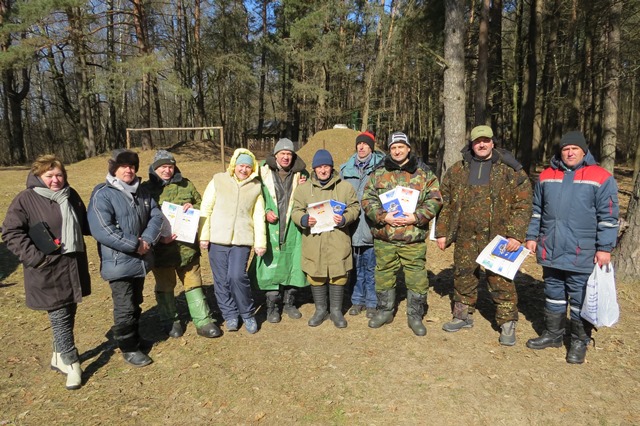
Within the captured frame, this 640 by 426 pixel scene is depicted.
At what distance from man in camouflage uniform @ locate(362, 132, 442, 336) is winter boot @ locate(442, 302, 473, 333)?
301mm

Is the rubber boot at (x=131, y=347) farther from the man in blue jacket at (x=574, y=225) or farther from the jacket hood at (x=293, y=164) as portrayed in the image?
the man in blue jacket at (x=574, y=225)

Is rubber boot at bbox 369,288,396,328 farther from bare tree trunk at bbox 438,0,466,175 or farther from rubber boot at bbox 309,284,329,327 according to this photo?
bare tree trunk at bbox 438,0,466,175

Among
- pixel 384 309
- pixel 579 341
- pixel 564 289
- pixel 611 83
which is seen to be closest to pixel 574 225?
pixel 564 289

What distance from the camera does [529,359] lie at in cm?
384

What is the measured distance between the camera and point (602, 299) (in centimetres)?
354

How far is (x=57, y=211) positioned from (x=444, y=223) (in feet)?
11.4

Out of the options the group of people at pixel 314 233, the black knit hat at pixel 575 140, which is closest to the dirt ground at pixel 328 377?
the group of people at pixel 314 233

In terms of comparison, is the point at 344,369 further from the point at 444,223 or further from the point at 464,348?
the point at 444,223

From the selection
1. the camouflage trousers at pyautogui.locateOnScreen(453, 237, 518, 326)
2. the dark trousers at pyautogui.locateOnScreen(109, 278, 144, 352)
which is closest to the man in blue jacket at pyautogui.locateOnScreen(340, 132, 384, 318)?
the camouflage trousers at pyautogui.locateOnScreen(453, 237, 518, 326)

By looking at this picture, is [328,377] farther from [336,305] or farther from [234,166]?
[234,166]

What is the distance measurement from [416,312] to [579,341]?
1.48 m

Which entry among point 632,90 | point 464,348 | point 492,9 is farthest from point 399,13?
point 464,348

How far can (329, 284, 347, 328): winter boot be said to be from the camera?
14.8ft

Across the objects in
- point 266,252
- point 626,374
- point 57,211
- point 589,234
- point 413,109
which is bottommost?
point 626,374
